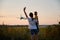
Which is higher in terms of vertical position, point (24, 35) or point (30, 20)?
point (30, 20)

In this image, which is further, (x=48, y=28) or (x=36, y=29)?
(x=48, y=28)

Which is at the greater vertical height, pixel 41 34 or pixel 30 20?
pixel 30 20

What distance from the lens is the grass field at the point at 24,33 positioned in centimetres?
1245

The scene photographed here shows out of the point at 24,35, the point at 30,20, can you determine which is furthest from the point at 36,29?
the point at 24,35

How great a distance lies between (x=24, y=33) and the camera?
12.5m

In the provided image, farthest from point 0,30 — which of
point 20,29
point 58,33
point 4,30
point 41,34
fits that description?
point 58,33

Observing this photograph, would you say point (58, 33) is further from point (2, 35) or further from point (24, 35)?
point (2, 35)

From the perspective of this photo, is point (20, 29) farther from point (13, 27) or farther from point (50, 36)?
point (50, 36)

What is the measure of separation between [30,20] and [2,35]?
3396 mm

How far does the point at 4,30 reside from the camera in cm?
1255

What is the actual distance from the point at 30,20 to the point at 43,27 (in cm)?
344

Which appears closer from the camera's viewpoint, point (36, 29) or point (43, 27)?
point (36, 29)

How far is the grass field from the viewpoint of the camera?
1245 centimetres

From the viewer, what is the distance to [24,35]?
1252 centimetres
